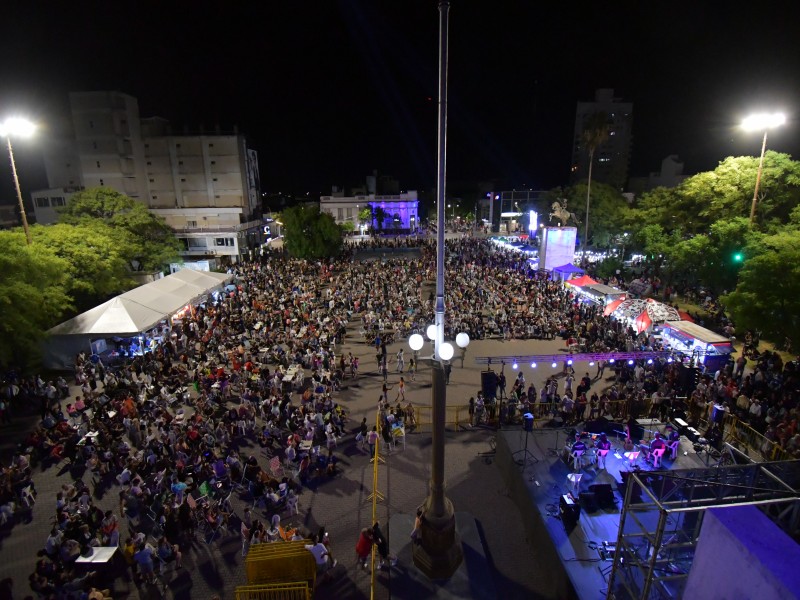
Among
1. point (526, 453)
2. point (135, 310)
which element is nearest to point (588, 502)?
point (526, 453)

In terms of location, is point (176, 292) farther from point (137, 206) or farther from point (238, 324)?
point (137, 206)

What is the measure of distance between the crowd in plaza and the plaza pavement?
0.98 feet

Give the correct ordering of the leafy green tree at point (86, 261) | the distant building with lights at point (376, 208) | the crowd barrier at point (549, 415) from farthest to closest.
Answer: the distant building with lights at point (376, 208), the leafy green tree at point (86, 261), the crowd barrier at point (549, 415)

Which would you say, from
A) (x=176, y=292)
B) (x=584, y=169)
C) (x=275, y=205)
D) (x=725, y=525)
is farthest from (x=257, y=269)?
(x=584, y=169)

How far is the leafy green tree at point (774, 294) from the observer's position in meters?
15.0

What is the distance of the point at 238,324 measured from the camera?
2272cm

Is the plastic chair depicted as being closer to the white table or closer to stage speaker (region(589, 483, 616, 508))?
stage speaker (region(589, 483, 616, 508))

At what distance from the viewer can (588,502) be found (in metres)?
→ 9.92

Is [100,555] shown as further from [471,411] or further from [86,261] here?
[86,261]

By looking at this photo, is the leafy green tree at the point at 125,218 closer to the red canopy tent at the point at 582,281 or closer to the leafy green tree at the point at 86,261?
the leafy green tree at the point at 86,261

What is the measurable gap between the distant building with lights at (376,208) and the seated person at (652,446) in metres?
70.9

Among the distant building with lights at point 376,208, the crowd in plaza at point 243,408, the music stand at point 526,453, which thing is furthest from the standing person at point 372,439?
the distant building with lights at point 376,208

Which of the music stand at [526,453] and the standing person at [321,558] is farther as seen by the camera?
the music stand at [526,453]

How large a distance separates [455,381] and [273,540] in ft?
32.9
